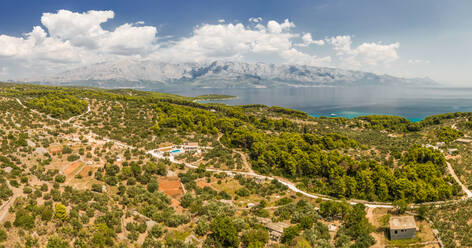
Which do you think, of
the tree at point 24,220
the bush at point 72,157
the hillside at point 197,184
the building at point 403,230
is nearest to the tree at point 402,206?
the hillside at point 197,184

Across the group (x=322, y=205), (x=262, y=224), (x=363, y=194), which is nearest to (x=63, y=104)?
(x=262, y=224)

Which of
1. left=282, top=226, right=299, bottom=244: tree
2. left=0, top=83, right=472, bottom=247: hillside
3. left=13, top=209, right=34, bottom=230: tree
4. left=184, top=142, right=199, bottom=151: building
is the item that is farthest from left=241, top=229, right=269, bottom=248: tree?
left=184, top=142, right=199, bottom=151: building

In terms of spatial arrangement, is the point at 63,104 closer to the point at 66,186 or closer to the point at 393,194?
the point at 66,186

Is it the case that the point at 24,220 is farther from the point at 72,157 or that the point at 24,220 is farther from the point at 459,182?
the point at 459,182

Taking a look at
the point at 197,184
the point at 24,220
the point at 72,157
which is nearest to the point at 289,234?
the point at 197,184

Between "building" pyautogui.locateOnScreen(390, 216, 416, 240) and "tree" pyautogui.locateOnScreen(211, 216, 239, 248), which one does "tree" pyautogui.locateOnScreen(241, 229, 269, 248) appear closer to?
"tree" pyautogui.locateOnScreen(211, 216, 239, 248)
